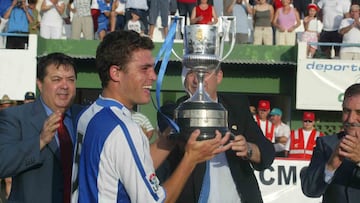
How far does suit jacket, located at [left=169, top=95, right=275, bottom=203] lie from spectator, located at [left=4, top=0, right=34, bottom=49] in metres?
11.5

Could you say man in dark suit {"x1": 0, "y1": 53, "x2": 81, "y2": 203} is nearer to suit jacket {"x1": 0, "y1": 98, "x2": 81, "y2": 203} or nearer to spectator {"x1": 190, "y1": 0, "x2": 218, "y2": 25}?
suit jacket {"x1": 0, "y1": 98, "x2": 81, "y2": 203}

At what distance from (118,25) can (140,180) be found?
1299cm

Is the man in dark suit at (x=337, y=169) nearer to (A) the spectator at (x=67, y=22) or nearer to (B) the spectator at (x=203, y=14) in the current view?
(B) the spectator at (x=203, y=14)

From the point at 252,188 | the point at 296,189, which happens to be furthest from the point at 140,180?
the point at 296,189

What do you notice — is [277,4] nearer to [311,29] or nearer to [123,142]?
[311,29]

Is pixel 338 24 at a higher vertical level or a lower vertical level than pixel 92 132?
higher

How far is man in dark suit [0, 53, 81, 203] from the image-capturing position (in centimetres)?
459

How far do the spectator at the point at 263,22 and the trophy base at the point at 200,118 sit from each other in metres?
12.0

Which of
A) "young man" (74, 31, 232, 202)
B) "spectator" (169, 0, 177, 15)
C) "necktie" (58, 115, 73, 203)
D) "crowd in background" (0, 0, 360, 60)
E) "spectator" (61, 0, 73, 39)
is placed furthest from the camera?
"spectator" (61, 0, 73, 39)

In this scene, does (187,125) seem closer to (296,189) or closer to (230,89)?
(296,189)

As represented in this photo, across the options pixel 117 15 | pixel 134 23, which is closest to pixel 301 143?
pixel 134 23

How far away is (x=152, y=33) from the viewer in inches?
639

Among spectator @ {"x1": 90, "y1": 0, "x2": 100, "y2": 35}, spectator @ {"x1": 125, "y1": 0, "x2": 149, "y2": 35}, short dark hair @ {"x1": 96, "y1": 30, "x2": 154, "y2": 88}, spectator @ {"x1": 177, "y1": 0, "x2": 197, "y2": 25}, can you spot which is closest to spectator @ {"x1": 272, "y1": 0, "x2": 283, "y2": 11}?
spectator @ {"x1": 177, "y1": 0, "x2": 197, "y2": 25}

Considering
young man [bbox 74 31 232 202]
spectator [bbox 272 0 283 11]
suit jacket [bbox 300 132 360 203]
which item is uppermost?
spectator [bbox 272 0 283 11]
